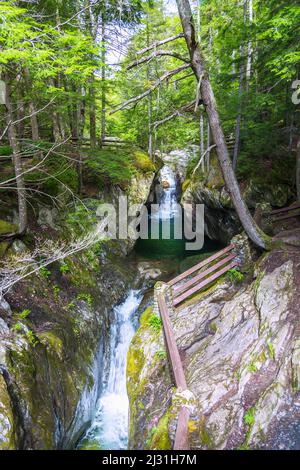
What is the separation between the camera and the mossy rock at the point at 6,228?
754cm

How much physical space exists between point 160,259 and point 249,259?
6653 millimetres

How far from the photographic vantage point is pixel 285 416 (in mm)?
4113

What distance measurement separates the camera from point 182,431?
3.70 metres

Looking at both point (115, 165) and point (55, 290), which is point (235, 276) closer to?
point (55, 290)

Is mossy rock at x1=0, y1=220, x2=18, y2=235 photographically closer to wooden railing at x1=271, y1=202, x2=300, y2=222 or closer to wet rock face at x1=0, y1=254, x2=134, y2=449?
wet rock face at x1=0, y1=254, x2=134, y2=449

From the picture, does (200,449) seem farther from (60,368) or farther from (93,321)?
(93,321)

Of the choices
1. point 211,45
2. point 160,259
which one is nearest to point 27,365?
point 160,259

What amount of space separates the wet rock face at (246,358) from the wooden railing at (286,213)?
4032 mm

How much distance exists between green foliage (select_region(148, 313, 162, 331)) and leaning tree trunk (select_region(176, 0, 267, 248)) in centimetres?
372

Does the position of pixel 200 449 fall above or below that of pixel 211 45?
below

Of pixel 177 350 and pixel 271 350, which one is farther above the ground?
pixel 271 350

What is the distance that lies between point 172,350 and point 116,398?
12.5ft

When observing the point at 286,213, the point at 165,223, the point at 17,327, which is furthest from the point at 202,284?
the point at 165,223

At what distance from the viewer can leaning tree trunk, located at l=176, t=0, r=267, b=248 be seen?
6012 millimetres
